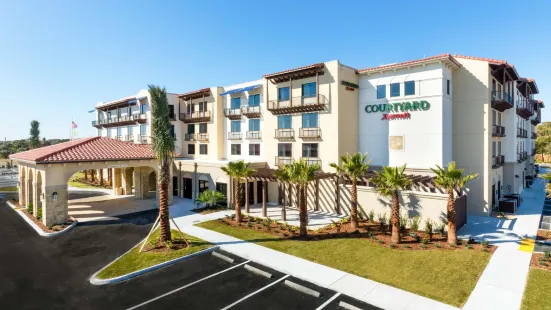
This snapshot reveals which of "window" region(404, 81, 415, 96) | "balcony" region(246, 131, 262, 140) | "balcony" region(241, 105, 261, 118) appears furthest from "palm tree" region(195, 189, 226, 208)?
"window" region(404, 81, 415, 96)

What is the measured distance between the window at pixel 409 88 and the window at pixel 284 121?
1256 centimetres

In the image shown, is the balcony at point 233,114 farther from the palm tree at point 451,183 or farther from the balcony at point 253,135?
the palm tree at point 451,183

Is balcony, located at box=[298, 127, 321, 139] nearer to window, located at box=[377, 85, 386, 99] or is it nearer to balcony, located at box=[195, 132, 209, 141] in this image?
window, located at box=[377, 85, 386, 99]

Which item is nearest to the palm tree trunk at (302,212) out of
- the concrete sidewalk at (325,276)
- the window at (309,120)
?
the concrete sidewalk at (325,276)

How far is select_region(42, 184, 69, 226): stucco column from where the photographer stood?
2616 cm

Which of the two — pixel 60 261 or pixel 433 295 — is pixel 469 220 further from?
pixel 60 261

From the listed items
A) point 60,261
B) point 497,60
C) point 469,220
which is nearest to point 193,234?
point 60,261

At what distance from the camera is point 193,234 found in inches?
938

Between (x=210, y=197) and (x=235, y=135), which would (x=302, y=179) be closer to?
(x=210, y=197)

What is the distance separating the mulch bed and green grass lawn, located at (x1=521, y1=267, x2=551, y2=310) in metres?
3.40

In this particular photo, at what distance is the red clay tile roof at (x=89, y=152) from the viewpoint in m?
27.2

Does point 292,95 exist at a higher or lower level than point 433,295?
higher

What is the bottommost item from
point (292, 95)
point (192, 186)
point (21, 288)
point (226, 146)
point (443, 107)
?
point (21, 288)

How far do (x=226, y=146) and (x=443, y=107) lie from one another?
1086 inches
